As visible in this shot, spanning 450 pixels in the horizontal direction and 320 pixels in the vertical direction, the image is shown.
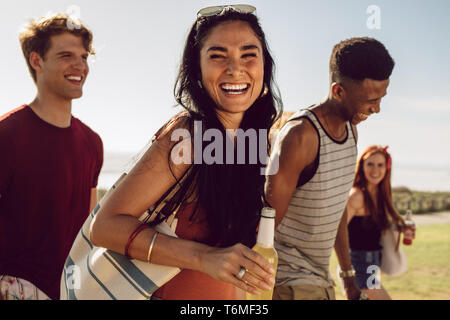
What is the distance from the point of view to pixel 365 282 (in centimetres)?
491

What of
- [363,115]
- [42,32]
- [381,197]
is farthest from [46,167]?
[381,197]

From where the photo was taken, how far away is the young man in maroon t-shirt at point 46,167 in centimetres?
281

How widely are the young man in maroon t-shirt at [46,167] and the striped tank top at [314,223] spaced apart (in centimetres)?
148

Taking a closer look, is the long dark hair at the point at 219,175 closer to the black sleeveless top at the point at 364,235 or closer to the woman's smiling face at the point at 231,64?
the woman's smiling face at the point at 231,64

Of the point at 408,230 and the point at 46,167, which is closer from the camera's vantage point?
the point at 46,167

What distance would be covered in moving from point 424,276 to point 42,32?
867cm

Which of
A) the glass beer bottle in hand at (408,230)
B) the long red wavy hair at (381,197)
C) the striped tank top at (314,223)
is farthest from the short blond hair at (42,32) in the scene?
the glass beer bottle in hand at (408,230)

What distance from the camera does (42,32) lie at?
11.1 feet

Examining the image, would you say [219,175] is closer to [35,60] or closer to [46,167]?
[46,167]

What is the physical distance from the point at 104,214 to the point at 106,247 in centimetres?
14

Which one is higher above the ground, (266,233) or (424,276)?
(266,233)

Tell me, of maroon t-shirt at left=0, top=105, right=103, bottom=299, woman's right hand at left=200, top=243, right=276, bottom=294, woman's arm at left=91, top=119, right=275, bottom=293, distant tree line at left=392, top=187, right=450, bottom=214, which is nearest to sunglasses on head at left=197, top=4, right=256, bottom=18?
woman's arm at left=91, top=119, right=275, bottom=293
